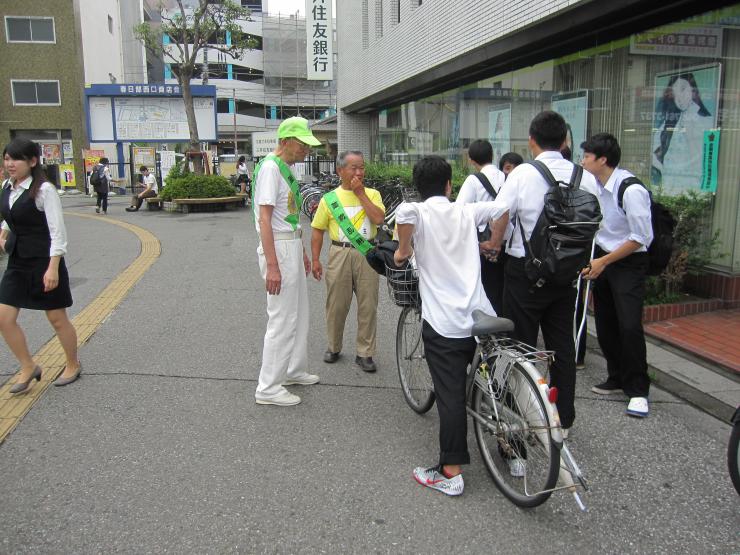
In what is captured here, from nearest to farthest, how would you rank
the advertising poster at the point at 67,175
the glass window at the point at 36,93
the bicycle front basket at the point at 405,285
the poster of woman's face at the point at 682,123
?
the bicycle front basket at the point at 405,285 < the poster of woman's face at the point at 682,123 < the glass window at the point at 36,93 < the advertising poster at the point at 67,175

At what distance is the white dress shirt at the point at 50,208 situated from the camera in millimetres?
4176

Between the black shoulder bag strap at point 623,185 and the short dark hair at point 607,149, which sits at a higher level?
the short dark hair at point 607,149

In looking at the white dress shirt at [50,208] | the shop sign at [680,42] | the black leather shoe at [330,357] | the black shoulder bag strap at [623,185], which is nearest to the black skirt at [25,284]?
the white dress shirt at [50,208]

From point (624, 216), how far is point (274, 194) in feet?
7.34

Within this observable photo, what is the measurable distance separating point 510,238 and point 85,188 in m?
29.4

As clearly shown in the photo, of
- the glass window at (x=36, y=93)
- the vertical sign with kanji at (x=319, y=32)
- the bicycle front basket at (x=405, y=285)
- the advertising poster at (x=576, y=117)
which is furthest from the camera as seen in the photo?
the glass window at (x=36, y=93)

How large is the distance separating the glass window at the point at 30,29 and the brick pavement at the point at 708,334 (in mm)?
30872

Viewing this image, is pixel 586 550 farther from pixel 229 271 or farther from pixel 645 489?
pixel 229 271

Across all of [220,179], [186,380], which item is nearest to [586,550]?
[186,380]

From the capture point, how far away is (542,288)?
3.36 meters

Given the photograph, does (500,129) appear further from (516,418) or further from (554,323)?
(516,418)

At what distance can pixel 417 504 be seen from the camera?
2.99 meters

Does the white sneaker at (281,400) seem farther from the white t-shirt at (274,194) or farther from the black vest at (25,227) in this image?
the black vest at (25,227)

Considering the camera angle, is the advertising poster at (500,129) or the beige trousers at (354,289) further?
the advertising poster at (500,129)
